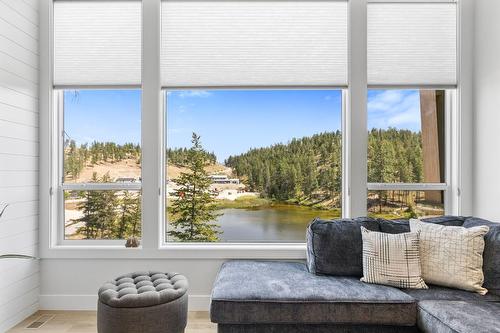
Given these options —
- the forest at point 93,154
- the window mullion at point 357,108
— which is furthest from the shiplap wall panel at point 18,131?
the window mullion at point 357,108

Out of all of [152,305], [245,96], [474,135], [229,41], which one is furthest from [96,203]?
[474,135]

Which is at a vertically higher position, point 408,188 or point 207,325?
point 408,188

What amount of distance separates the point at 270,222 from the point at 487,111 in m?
2.11

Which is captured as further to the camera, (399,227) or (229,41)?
(229,41)

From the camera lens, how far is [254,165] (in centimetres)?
306

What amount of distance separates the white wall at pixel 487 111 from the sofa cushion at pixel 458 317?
1.12 meters

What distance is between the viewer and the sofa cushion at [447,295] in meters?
2.04

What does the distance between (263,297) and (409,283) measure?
1.02m

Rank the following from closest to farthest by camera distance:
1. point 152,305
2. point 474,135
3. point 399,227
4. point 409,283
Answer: point 152,305, point 409,283, point 399,227, point 474,135


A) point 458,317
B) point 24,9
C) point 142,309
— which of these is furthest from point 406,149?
point 24,9

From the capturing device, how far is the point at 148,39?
2.92 meters

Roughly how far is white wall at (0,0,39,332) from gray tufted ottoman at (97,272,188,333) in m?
1.08

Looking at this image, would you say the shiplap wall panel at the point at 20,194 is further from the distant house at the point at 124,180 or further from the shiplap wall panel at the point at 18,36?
the shiplap wall panel at the point at 18,36

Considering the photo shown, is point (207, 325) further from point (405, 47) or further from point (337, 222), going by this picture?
point (405, 47)
